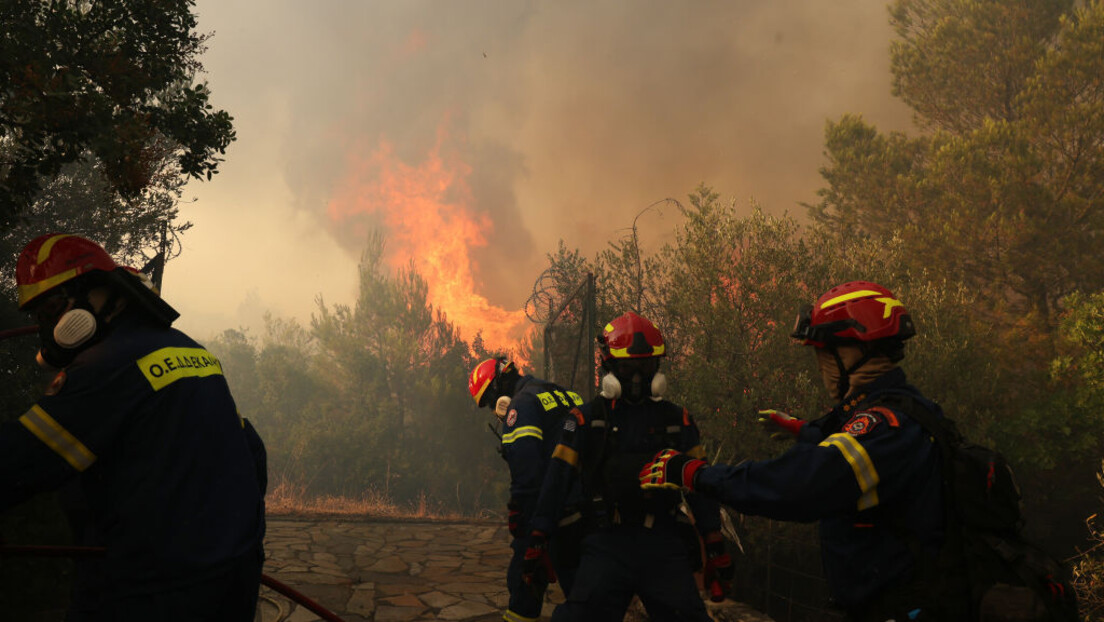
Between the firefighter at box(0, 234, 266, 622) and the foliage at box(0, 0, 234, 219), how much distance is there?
1.74 meters

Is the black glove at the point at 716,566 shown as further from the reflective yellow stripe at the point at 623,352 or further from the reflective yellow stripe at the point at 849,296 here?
the reflective yellow stripe at the point at 849,296

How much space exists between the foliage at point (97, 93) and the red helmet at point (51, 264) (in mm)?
1602

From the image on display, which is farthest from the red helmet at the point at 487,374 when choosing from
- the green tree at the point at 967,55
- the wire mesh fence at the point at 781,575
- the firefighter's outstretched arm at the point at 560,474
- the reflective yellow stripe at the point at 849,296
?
the green tree at the point at 967,55

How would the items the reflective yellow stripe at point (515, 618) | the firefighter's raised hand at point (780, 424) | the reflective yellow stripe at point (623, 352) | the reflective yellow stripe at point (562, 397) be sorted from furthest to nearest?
the reflective yellow stripe at point (562, 397)
the reflective yellow stripe at point (515, 618)
the reflective yellow stripe at point (623, 352)
the firefighter's raised hand at point (780, 424)

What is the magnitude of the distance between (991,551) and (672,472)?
1052 mm

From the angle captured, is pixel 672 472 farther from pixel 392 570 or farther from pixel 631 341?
pixel 392 570

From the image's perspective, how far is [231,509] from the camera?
2.22m

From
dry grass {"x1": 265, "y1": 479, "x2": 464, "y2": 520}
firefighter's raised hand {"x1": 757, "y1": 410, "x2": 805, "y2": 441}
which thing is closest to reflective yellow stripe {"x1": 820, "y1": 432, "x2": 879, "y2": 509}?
firefighter's raised hand {"x1": 757, "y1": 410, "x2": 805, "y2": 441}

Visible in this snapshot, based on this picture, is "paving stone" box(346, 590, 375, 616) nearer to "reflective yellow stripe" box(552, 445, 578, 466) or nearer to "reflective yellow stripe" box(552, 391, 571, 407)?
"reflective yellow stripe" box(552, 391, 571, 407)

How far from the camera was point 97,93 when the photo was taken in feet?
12.2

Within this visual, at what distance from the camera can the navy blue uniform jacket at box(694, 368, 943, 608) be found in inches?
82.4

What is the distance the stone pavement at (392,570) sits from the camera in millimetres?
6410

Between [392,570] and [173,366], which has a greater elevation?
[173,366]

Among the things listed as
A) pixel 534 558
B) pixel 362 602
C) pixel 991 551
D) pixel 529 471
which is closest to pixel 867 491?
pixel 991 551
